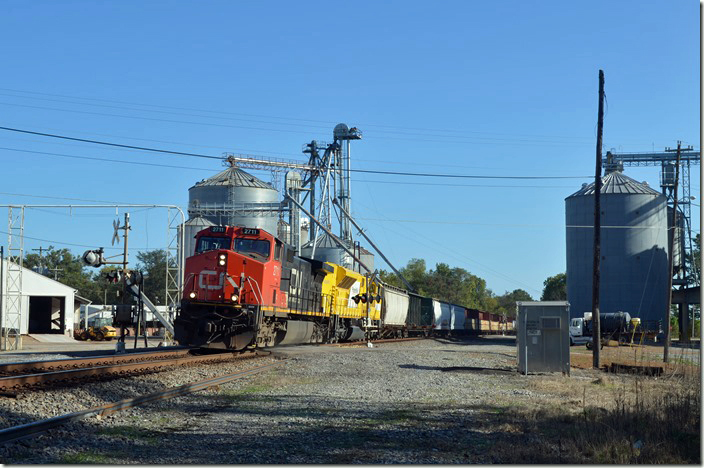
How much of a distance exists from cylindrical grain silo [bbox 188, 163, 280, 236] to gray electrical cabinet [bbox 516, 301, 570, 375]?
5236 centimetres

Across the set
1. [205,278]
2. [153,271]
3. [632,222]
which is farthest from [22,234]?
[153,271]

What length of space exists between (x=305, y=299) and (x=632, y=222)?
130 feet

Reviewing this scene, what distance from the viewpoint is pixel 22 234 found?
3966 cm

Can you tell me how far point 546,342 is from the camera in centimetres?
2069

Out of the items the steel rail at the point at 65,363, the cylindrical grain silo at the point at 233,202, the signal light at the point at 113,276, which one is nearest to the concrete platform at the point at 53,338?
the cylindrical grain silo at the point at 233,202

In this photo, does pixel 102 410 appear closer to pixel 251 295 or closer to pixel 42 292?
pixel 251 295

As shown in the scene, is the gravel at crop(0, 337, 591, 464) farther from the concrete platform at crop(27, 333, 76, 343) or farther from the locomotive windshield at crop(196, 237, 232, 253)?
the concrete platform at crop(27, 333, 76, 343)

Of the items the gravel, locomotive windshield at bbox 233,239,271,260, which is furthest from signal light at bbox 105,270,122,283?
the gravel

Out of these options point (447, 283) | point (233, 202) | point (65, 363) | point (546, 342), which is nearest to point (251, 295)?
point (65, 363)

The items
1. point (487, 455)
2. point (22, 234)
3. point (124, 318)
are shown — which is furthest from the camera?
point (22, 234)

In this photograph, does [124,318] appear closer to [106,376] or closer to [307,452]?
[106,376]

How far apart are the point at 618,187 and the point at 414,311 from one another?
2022cm

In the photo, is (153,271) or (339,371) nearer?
(339,371)

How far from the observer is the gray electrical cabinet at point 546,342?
20.6 metres
